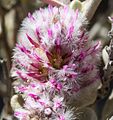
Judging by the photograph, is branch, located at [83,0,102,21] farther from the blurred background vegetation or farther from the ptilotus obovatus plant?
the blurred background vegetation

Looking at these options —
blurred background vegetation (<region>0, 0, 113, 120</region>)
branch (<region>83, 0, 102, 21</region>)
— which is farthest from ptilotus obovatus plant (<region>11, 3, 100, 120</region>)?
blurred background vegetation (<region>0, 0, 113, 120</region>)

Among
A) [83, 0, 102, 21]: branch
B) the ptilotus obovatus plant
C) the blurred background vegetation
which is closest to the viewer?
the ptilotus obovatus plant

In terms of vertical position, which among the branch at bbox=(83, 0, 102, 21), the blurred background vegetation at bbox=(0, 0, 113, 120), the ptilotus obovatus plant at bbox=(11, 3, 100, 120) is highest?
the blurred background vegetation at bbox=(0, 0, 113, 120)

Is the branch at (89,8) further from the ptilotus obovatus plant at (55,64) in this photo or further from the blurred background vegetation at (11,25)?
the blurred background vegetation at (11,25)

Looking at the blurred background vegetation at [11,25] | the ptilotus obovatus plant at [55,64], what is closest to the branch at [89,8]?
the ptilotus obovatus plant at [55,64]

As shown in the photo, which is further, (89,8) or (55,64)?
(89,8)

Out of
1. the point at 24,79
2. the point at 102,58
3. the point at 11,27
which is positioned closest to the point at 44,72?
the point at 24,79

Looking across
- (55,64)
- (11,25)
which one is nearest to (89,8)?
(55,64)

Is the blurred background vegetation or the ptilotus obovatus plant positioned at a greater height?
the blurred background vegetation

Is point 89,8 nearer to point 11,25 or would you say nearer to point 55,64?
point 55,64
